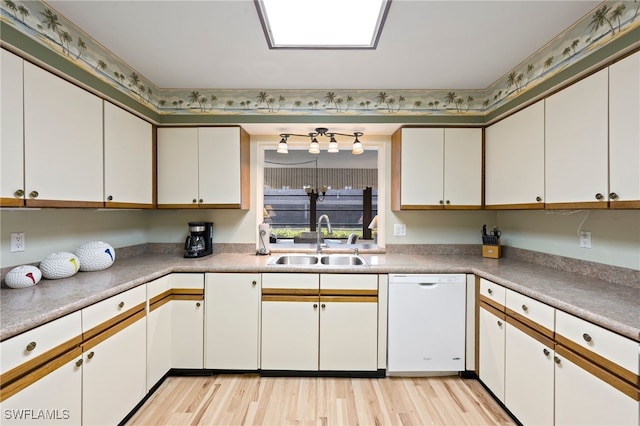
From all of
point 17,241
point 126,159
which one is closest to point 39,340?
point 17,241

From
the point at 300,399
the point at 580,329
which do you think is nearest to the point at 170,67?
the point at 300,399

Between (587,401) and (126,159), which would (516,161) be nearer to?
(587,401)

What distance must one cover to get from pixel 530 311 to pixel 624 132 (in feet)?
3.26

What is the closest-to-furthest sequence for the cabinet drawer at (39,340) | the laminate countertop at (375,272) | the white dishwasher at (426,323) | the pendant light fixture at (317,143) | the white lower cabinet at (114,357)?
the cabinet drawer at (39,340) → the laminate countertop at (375,272) → the white lower cabinet at (114,357) → the white dishwasher at (426,323) → the pendant light fixture at (317,143)

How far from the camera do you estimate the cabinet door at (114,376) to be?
1.40m

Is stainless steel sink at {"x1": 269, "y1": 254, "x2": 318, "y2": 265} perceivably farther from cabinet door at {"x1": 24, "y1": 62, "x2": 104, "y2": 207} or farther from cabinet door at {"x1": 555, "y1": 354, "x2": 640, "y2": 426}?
cabinet door at {"x1": 555, "y1": 354, "x2": 640, "y2": 426}

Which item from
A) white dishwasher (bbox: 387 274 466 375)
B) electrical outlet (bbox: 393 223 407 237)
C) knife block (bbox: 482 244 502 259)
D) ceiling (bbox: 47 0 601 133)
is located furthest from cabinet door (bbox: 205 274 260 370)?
knife block (bbox: 482 244 502 259)

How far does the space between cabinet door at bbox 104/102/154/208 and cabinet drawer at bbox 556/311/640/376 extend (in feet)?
9.01

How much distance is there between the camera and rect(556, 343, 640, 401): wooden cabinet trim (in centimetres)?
105

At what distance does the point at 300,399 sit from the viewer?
1934 millimetres

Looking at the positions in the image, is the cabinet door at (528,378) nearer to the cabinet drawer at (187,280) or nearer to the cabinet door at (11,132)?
the cabinet drawer at (187,280)

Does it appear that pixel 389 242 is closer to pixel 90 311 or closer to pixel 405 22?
pixel 405 22

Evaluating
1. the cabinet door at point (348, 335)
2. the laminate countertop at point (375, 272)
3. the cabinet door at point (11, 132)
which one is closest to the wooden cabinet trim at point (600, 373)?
the laminate countertop at point (375, 272)

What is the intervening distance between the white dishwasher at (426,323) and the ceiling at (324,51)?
1.57m
